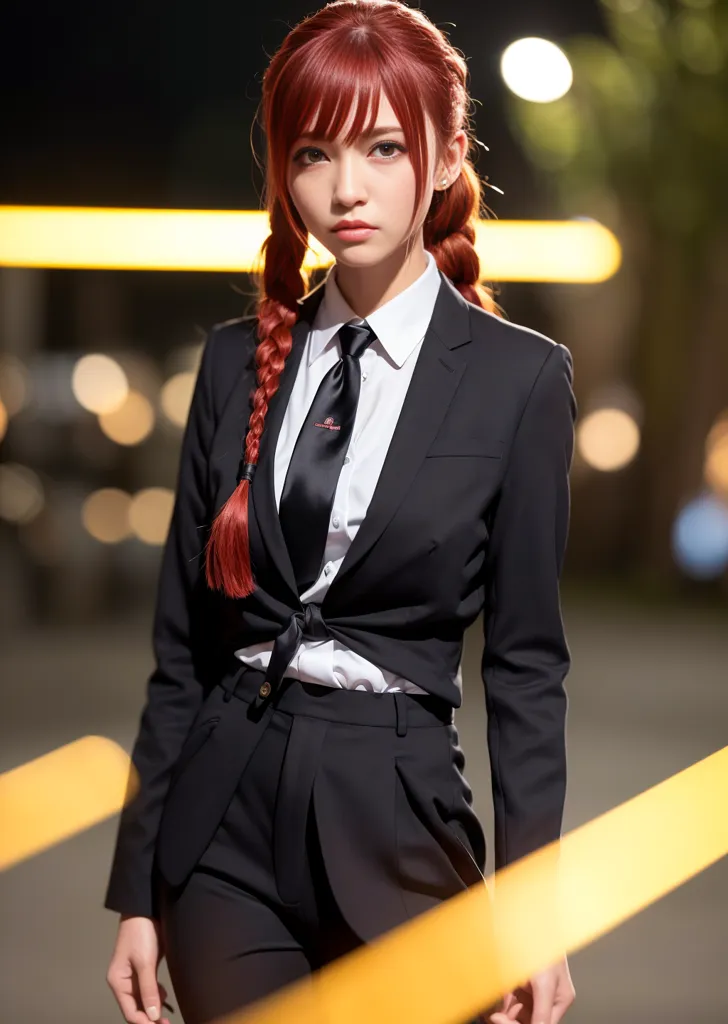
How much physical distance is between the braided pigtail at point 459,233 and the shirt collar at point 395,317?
41 millimetres

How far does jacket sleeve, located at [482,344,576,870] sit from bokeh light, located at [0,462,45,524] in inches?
519

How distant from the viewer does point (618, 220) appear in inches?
536

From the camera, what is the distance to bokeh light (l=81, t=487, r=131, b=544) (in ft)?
54.2

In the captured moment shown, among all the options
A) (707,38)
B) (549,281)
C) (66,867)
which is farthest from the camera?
(549,281)

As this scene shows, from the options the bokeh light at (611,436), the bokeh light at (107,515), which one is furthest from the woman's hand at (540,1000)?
the bokeh light at (107,515)

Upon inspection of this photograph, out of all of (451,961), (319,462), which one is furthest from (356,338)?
(451,961)

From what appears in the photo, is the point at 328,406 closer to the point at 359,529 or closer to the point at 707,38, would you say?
the point at 359,529

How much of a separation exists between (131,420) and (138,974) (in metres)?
21.1

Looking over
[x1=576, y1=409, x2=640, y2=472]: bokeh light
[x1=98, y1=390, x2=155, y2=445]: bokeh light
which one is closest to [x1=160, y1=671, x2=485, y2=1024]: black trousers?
Answer: [x1=576, y1=409, x2=640, y2=472]: bokeh light

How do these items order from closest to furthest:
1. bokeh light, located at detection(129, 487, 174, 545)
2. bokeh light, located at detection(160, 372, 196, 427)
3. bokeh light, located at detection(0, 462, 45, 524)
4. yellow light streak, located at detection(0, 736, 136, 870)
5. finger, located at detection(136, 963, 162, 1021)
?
finger, located at detection(136, 963, 162, 1021) < yellow light streak, located at detection(0, 736, 136, 870) < bokeh light, located at detection(0, 462, 45, 524) < bokeh light, located at detection(129, 487, 174, 545) < bokeh light, located at detection(160, 372, 196, 427)

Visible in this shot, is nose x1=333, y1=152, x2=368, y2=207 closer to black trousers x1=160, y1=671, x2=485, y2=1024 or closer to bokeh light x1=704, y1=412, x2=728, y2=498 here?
black trousers x1=160, y1=671, x2=485, y2=1024

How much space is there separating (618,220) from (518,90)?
183cm

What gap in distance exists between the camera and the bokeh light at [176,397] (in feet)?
78.2

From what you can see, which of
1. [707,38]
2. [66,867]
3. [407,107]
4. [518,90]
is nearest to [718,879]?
[66,867]
